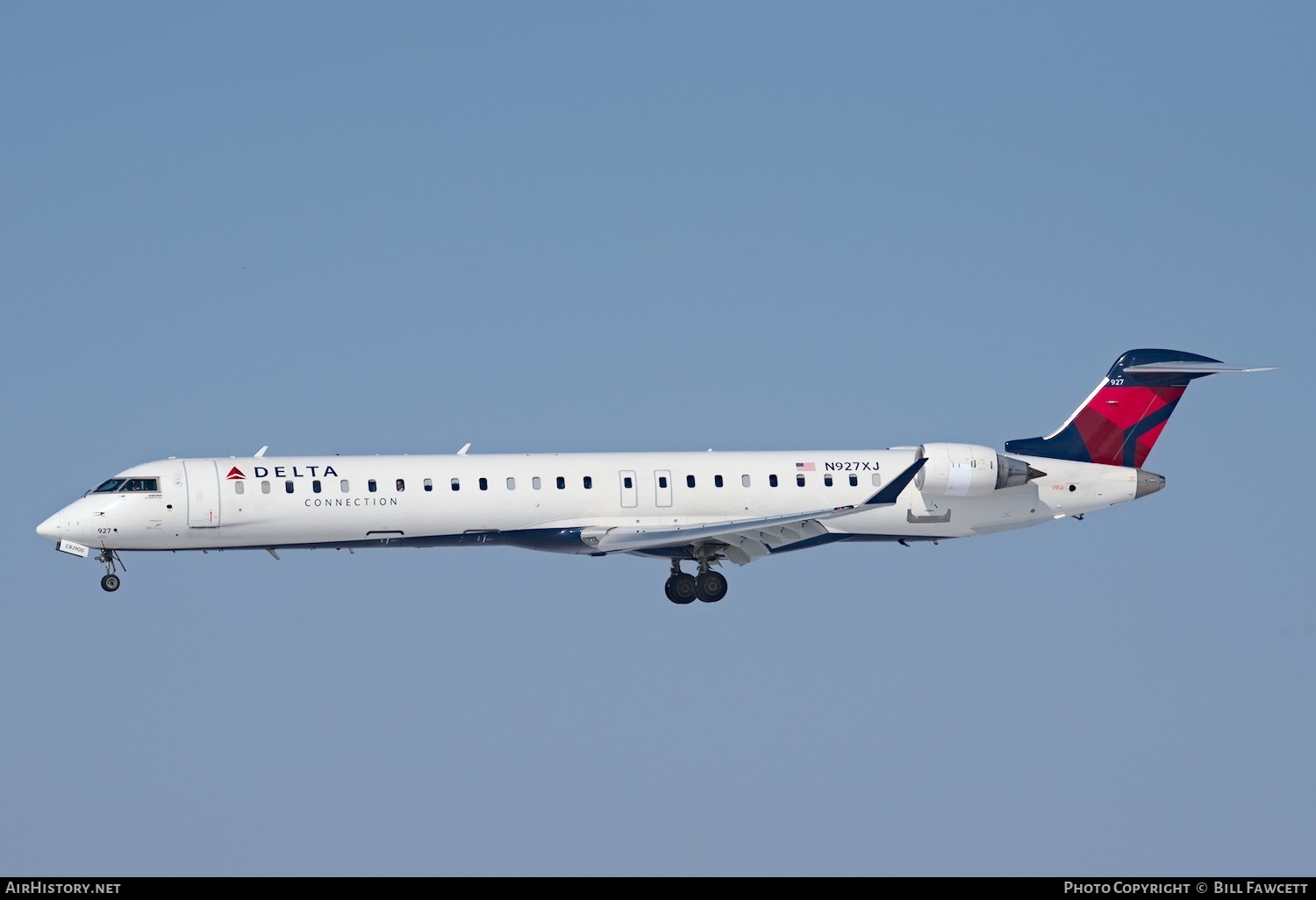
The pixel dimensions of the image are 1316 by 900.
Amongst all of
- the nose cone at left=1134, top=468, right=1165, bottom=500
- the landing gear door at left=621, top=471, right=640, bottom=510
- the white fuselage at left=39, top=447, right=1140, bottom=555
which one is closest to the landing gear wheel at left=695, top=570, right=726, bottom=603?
the white fuselage at left=39, top=447, right=1140, bottom=555

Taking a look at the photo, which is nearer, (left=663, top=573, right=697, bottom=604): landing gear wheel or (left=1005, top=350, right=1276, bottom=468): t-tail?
(left=663, top=573, right=697, bottom=604): landing gear wheel

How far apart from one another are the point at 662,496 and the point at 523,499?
3.25 meters

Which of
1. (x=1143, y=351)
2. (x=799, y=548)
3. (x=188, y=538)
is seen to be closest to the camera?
(x=188, y=538)

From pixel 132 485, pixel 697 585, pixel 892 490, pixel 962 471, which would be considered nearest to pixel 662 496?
pixel 697 585

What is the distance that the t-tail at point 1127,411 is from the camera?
46906 mm

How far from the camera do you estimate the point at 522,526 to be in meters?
43.1

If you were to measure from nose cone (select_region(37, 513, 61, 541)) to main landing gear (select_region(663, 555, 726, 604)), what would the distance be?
1366 cm

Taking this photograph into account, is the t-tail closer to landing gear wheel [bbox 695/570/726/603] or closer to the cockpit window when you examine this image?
landing gear wheel [bbox 695/570/726/603]

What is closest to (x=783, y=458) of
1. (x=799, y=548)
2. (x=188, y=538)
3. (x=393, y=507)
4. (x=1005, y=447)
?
(x=799, y=548)

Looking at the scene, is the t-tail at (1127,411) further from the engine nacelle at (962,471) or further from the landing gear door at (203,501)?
the landing gear door at (203,501)

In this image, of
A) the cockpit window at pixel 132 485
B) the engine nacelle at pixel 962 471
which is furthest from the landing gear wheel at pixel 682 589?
the cockpit window at pixel 132 485

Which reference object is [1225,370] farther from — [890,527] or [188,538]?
[188,538]

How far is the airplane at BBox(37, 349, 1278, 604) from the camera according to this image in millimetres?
41844

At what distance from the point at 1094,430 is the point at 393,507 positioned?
17328mm
